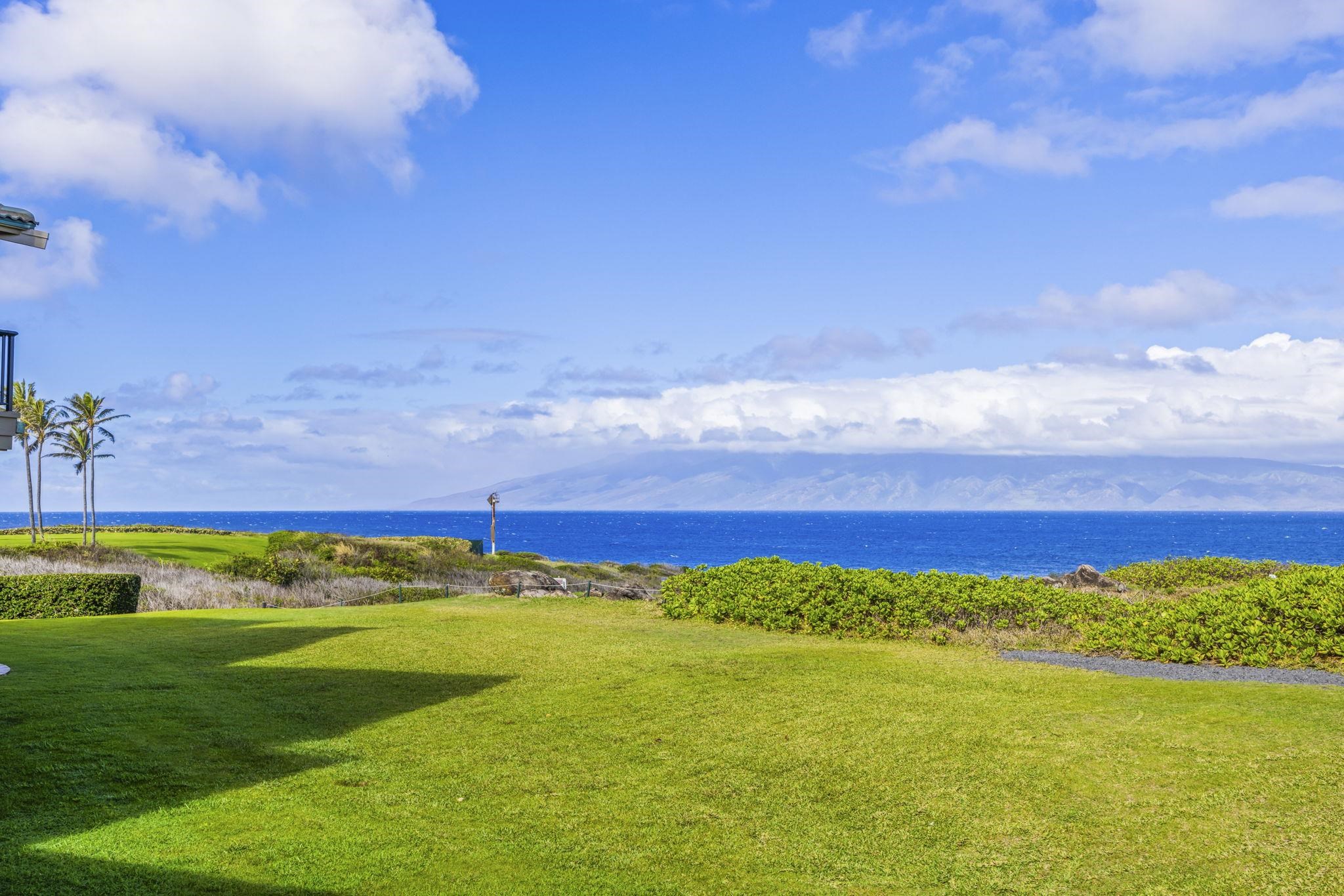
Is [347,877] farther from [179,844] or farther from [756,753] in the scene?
[756,753]

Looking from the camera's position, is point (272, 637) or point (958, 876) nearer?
→ point (958, 876)

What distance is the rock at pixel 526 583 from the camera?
27094 millimetres

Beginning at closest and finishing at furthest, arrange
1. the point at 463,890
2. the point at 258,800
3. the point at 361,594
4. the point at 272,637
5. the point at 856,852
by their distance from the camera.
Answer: the point at 463,890 → the point at 856,852 → the point at 258,800 → the point at 272,637 → the point at 361,594

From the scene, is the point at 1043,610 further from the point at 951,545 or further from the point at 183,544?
the point at 951,545

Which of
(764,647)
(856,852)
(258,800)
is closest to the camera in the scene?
(856,852)

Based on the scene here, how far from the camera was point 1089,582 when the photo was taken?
25.5 meters

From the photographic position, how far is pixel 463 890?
623 centimetres

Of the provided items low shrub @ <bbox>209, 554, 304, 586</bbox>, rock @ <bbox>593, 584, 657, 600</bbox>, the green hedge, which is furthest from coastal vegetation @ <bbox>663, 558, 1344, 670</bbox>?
low shrub @ <bbox>209, 554, 304, 586</bbox>

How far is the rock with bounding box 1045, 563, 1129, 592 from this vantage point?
24422mm

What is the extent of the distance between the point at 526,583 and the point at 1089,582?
15.9 meters

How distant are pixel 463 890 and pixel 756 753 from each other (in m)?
4.00

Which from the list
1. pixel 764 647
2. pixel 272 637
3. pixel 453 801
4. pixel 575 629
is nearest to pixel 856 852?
pixel 453 801

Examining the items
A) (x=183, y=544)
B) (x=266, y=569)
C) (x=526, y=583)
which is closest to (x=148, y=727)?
(x=526, y=583)

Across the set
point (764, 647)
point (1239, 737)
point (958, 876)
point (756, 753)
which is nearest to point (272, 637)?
point (764, 647)
